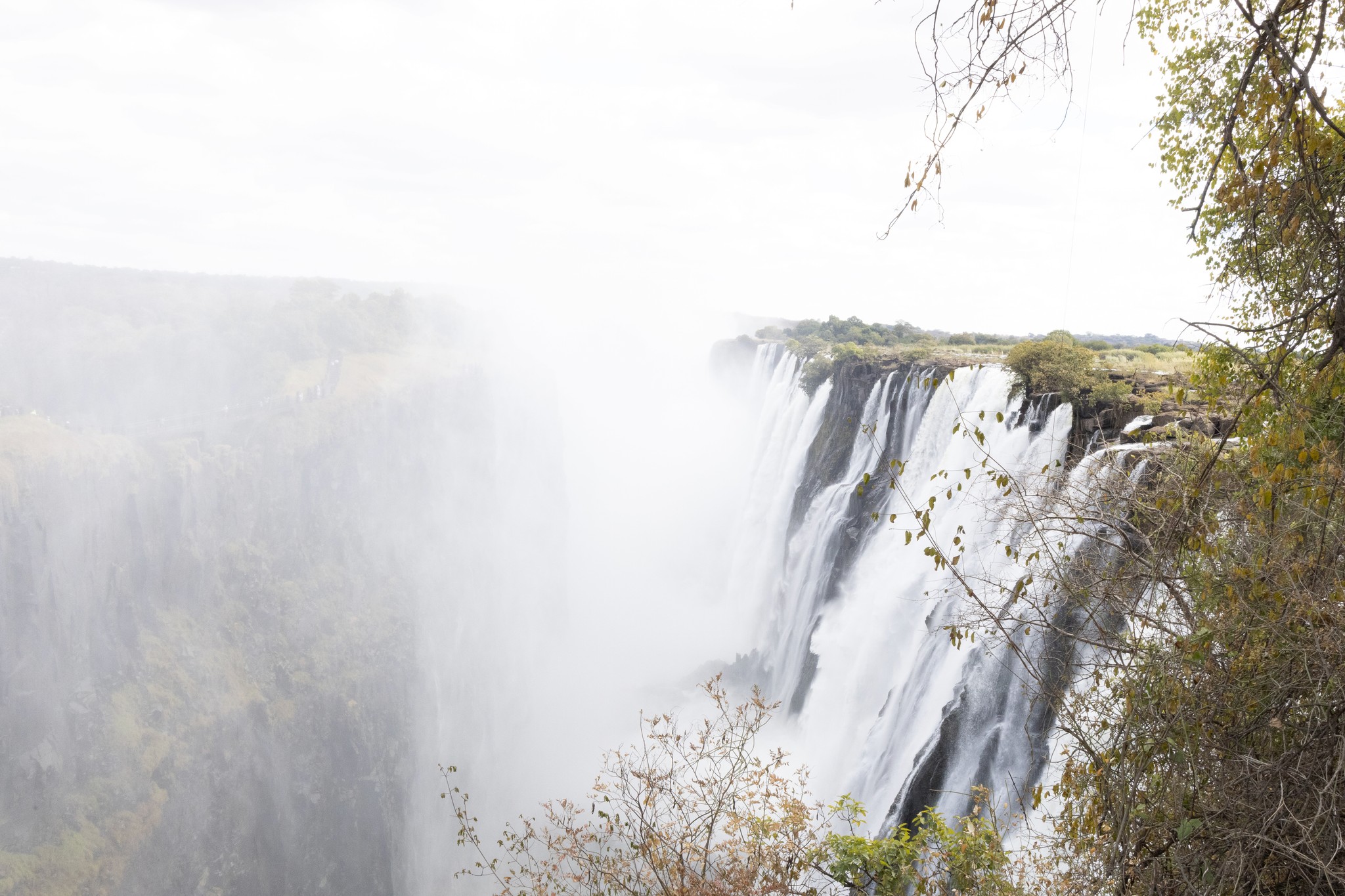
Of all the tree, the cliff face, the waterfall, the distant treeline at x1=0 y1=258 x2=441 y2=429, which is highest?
the tree

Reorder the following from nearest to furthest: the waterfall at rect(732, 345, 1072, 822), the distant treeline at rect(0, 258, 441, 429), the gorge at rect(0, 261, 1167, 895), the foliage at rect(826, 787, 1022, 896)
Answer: the foliage at rect(826, 787, 1022, 896) → the waterfall at rect(732, 345, 1072, 822) → the gorge at rect(0, 261, 1167, 895) → the distant treeline at rect(0, 258, 441, 429)

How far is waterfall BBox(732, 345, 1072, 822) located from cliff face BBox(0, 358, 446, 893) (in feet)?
60.2

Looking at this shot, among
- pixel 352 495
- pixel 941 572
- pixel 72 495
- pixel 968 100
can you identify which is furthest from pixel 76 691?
pixel 968 100

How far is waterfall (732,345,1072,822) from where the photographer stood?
9.56 m

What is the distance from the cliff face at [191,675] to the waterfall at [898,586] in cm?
1836

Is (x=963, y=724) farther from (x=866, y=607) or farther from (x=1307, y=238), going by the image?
(x=1307, y=238)

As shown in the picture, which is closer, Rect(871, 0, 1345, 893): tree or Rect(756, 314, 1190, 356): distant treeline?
Rect(871, 0, 1345, 893): tree

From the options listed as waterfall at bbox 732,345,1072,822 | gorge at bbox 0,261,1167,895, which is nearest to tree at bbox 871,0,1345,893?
waterfall at bbox 732,345,1072,822

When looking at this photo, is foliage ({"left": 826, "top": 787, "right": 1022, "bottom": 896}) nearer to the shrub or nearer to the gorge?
the gorge

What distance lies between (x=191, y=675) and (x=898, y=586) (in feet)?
91.8

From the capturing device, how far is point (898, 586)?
48.1ft

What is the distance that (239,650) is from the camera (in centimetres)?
3044

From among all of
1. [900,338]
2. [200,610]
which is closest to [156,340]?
[200,610]

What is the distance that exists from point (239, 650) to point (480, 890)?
→ 569 inches
